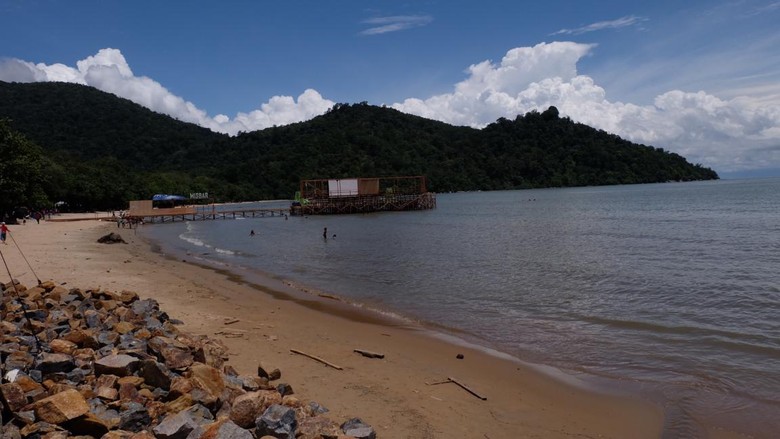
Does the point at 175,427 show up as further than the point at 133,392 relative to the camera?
No

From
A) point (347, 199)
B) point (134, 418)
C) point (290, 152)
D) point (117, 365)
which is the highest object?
point (290, 152)

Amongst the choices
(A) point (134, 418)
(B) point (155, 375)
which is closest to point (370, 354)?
(B) point (155, 375)

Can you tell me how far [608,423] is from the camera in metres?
6.56

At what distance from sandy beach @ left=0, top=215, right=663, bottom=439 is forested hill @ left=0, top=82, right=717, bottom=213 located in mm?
109983

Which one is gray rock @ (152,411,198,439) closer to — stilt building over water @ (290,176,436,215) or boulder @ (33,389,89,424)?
boulder @ (33,389,89,424)

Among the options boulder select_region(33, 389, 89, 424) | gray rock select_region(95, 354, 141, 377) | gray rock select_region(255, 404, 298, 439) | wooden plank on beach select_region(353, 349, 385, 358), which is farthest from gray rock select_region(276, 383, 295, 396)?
wooden plank on beach select_region(353, 349, 385, 358)

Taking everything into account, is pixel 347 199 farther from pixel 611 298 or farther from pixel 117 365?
pixel 117 365

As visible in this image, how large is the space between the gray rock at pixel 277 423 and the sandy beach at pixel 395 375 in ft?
4.29

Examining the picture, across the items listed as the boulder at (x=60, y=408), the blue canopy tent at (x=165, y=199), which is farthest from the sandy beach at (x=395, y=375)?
the blue canopy tent at (x=165, y=199)

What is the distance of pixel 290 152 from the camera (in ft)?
565

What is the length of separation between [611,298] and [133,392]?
Answer: 1322cm

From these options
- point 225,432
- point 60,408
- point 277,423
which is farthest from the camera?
point 277,423

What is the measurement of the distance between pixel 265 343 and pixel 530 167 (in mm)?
189694

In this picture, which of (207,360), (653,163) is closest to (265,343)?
(207,360)
